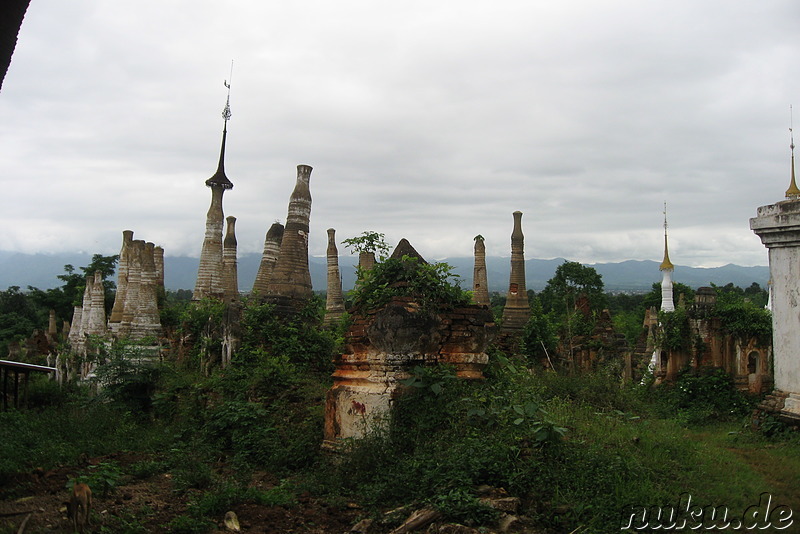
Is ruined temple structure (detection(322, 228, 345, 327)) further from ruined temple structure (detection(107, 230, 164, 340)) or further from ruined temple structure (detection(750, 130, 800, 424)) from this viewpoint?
ruined temple structure (detection(750, 130, 800, 424))

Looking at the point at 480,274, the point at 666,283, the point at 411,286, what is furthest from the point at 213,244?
the point at 666,283

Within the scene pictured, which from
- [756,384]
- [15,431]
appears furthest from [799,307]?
[15,431]

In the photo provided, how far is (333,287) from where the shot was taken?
24.3m

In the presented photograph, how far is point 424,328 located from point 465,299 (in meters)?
0.88

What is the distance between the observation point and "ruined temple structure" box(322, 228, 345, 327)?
22920mm

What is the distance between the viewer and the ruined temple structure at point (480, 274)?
23453 mm

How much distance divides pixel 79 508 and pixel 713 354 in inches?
508

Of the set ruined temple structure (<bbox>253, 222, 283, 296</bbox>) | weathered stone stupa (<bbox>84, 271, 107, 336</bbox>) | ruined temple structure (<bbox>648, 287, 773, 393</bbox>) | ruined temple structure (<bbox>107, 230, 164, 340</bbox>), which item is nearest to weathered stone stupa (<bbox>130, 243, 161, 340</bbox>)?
ruined temple structure (<bbox>107, 230, 164, 340</bbox>)

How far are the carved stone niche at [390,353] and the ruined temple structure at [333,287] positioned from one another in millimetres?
12743

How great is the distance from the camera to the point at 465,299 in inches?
355

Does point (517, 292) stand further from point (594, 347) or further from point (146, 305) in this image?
point (146, 305)

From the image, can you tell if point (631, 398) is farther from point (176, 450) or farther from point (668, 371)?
point (176, 450)

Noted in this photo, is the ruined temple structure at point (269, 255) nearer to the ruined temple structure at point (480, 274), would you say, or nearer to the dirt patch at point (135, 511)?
the ruined temple structure at point (480, 274)

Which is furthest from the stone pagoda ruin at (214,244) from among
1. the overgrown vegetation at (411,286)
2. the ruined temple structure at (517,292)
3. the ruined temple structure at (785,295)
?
the ruined temple structure at (785,295)
